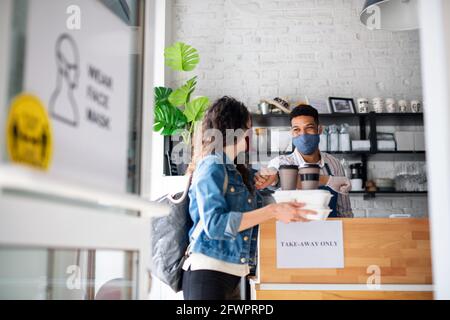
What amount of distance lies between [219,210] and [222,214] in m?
0.02

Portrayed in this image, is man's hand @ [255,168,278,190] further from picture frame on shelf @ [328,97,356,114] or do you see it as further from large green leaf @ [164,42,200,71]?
picture frame on shelf @ [328,97,356,114]

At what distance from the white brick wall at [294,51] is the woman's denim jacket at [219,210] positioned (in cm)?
308

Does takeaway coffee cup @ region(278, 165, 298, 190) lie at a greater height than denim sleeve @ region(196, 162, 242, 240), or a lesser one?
greater

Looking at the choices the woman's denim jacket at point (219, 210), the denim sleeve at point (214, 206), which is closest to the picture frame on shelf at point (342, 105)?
the woman's denim jacket at point (219, 210)

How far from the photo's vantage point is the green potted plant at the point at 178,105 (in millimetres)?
4195

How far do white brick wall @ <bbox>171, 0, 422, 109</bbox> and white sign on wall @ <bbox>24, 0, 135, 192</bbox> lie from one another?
3987mm

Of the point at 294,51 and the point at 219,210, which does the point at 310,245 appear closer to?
the point at 219,210

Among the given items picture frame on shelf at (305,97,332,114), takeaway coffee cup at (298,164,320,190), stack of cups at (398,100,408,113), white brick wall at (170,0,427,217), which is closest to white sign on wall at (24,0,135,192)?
takeaway coffee cup at (298,164,320,190)

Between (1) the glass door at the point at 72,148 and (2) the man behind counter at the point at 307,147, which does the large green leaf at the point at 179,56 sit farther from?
(1) the glass door at the point at 72,148

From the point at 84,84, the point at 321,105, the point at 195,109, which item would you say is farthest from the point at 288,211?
the point at 321,105

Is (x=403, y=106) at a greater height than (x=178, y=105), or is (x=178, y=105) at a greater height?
(x=403, y=106)

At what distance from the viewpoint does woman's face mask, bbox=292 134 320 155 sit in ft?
10.8

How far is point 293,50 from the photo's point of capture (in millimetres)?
5195
